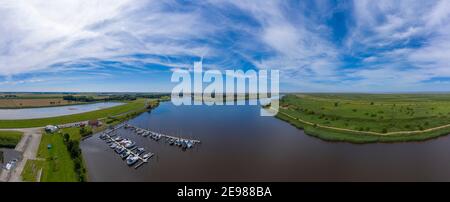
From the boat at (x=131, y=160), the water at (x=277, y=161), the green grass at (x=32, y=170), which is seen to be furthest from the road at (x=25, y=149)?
the boat at (x=131, y=160)

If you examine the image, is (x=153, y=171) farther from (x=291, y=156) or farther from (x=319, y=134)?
(x=319, y=134)

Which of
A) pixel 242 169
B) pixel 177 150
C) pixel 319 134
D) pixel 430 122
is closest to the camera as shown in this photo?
pixel 242 169

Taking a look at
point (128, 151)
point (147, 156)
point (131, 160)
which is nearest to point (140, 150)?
point (128, 151)

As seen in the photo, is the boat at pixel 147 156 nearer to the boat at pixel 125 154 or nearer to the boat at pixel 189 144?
the boat at pixel 125 154

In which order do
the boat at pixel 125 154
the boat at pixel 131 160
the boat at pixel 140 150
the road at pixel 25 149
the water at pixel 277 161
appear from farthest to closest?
1. the boat at pixel 140 150
2. the boat at pixel 125 154
3. the boat at pixel 131 160
4. the water at pixel 277 161
5. the road at pixel 25 149

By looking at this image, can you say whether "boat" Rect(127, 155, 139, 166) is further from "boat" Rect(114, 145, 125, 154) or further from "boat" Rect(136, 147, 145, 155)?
"boat" Rect(114, 145, 125, 154)

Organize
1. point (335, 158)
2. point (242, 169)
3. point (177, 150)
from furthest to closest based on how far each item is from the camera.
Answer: point (177, 150) < point (335, 158) < point (242, 169)
